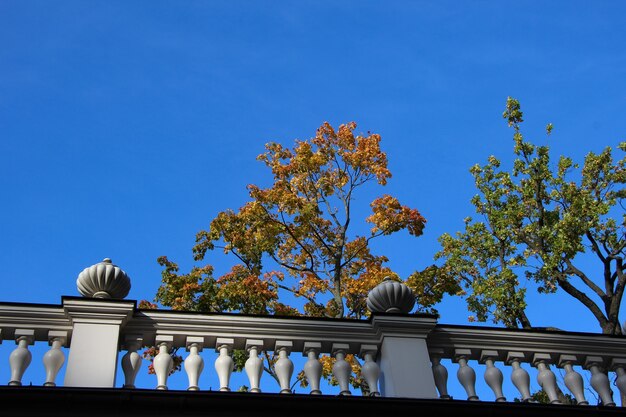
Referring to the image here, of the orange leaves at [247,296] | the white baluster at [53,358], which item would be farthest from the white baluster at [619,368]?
the orange leaves at [247,296]

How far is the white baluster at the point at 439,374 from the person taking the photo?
843 cm

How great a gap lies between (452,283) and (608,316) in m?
4.25

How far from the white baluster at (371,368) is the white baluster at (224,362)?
1399 mm

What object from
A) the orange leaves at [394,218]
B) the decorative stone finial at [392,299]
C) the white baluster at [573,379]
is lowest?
the white baluster at [573,379]

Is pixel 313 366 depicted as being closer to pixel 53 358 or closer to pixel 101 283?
pixel 101 283

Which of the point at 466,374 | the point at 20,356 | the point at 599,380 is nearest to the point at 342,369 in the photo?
the point at 466,374

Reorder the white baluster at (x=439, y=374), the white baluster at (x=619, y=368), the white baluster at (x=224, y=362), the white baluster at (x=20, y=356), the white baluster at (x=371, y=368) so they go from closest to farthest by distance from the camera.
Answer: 1. the white baluster at (x=20, y=356)
2. the white baluster at (x=224, y=362)
3. the white baluster at (x=371, y=368)
4. the white baluster at (x=439, y=374)
5. the white baluster at (x=619, y=368)

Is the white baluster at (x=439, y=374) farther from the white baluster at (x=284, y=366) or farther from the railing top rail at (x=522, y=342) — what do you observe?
the white baluster at (x=284, y=366)

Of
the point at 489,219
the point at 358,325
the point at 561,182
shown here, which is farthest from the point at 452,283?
the point at 358,325

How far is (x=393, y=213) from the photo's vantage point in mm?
22562

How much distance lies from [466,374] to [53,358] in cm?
421

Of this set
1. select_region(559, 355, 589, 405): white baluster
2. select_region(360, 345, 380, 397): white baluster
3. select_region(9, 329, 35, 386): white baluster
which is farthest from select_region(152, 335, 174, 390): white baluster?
select_region(559, 355, 589, 405): white baluster

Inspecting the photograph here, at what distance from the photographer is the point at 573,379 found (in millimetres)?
8672

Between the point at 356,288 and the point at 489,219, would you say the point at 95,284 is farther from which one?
the point at 489,219
